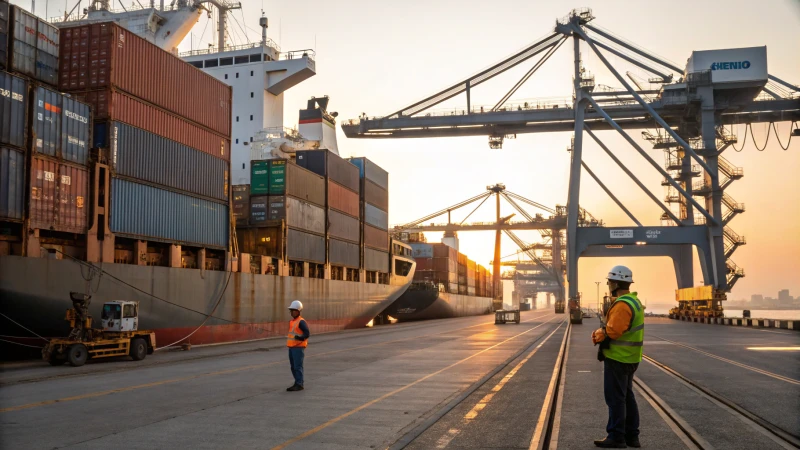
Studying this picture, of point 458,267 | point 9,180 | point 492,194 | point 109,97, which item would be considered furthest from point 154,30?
point 492,194

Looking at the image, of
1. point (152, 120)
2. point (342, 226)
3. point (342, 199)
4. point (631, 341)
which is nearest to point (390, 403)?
point (631, 341)

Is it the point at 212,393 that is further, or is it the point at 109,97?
the point at 109,97

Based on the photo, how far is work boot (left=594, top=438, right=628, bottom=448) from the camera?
711 cm

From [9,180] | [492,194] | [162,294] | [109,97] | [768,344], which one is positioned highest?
[492,194]

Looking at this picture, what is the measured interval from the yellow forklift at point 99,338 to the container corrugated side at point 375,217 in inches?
980

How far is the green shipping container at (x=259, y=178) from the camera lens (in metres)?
32.0

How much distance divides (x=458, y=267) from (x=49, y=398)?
7114 centimetres

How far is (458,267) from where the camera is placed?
80.9m

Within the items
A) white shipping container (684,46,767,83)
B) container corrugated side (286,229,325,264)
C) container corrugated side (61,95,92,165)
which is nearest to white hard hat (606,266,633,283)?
container corrugated side (61,95,92,165)

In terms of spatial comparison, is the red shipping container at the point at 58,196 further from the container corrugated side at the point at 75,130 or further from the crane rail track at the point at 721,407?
the crane rail track at the point at 721,407

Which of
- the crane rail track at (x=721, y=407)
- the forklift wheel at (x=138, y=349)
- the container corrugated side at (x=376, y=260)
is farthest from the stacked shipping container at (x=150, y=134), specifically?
the container corrugated side at (x=376, y=260)

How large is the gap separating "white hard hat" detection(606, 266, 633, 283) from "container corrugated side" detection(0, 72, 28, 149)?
15.9 m

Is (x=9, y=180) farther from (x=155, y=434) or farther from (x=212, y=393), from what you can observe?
(x=155, y=434)

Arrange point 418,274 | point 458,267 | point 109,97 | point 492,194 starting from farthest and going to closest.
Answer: point 492,194, point 458,267, point 418,274, point 109,97
